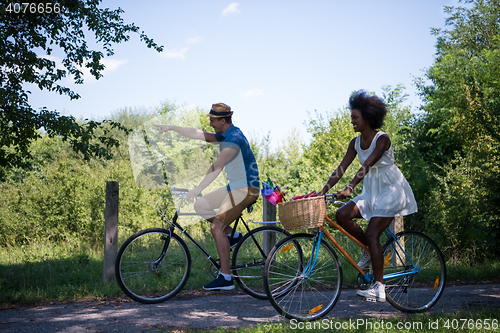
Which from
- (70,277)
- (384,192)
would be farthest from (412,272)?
(70,277)

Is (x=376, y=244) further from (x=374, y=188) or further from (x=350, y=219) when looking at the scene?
(x=374, y=188)

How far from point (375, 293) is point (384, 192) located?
3.53 ft

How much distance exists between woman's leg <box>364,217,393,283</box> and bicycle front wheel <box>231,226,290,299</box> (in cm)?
116

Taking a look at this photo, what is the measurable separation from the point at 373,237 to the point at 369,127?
3.94 ft

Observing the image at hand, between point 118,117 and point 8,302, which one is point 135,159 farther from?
point 118,117

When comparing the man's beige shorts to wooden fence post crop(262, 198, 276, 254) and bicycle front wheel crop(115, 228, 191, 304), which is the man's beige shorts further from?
wooden fence post crop(262, 198, 276, 254)

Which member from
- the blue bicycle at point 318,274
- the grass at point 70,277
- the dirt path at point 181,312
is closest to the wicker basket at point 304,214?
the blue bicycle at point 318,274

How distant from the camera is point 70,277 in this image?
6.02 meters

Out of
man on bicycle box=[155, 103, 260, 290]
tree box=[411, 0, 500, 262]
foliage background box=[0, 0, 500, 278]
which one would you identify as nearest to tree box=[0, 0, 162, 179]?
foliage background box=[0, 0, 500, 278]

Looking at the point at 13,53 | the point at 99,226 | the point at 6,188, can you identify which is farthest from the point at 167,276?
the point at 6,188

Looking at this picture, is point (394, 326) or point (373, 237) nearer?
point (394, 326)

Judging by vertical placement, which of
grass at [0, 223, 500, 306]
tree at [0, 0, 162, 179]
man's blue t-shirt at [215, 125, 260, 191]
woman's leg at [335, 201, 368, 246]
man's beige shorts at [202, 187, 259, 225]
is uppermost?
tree at [0, 0, 162, 179]

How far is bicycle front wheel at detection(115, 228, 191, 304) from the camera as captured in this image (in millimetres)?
4574

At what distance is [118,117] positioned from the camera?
118 feet
